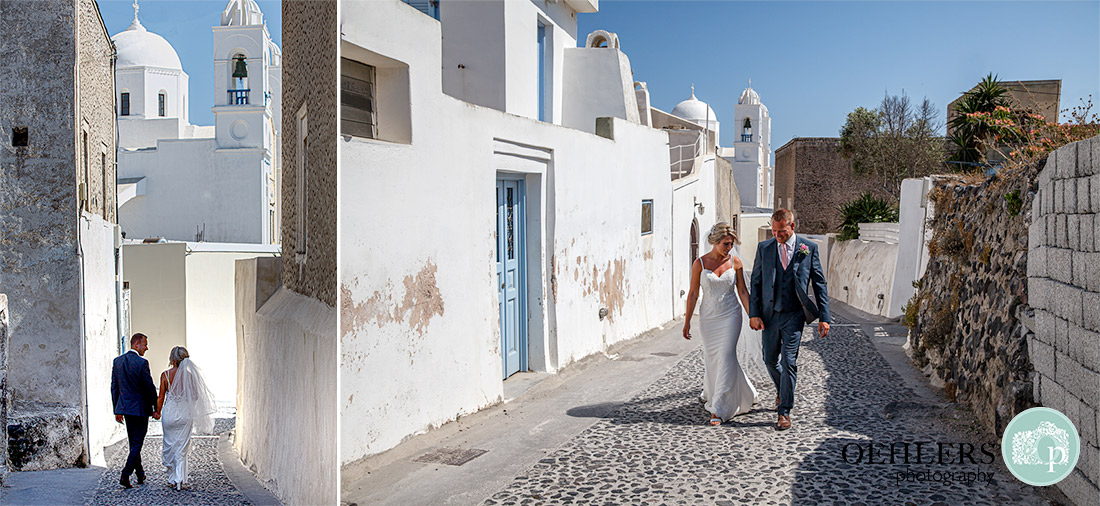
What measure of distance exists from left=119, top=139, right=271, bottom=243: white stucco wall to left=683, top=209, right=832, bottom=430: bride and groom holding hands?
368 centimetres

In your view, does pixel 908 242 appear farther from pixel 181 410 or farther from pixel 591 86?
pixel 181 410

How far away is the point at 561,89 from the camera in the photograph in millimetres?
12797

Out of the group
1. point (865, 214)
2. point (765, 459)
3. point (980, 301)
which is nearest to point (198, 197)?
point (765, 459)

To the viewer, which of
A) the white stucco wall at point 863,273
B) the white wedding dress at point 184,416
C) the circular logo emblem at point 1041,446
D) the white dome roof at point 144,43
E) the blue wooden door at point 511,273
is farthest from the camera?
the white stucco wall at point 863,273

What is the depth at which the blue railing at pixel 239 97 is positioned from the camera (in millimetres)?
2670

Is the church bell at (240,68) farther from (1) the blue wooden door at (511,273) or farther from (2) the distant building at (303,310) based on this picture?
(1) the blue wooden door at (511,273)

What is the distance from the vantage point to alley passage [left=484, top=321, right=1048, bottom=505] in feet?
13.8

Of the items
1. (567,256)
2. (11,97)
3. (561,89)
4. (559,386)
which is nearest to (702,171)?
(561,89)

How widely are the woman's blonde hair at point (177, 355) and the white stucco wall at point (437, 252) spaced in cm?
200

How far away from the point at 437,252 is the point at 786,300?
245 cm

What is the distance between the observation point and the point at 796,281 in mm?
5688

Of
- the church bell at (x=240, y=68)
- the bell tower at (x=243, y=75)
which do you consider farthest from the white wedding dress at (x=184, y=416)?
the church bell at (x=240, y=68)

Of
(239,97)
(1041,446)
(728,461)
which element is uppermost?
(239,97)

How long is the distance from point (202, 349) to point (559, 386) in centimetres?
525
